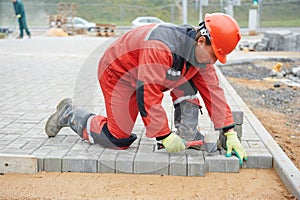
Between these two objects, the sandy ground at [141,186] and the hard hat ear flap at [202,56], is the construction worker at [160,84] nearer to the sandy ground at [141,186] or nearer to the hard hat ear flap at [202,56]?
the hard hat ear flap at [202,56]

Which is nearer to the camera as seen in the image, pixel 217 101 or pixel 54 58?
pixel 217 101

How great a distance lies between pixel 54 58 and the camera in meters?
12.3

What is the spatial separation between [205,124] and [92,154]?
1.61m

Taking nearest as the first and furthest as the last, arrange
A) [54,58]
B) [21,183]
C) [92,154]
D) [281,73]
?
[21,183]
[92,154]
[281,73]
[54,58]

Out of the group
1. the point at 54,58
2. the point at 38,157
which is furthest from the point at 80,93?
the point at 54,58

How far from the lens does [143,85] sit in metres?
3.63

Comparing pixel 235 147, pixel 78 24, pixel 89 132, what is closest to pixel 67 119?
pixel 89 132

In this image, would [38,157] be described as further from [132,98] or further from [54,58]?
[54,58]

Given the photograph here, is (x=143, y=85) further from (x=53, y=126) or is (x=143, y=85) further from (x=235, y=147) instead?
(x=53, y=126)

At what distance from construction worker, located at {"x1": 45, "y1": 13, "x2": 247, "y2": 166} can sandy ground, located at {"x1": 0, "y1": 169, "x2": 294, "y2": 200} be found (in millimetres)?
286

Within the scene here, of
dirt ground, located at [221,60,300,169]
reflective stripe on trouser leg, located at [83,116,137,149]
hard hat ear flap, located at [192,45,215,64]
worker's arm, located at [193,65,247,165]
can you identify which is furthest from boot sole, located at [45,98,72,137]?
dirt ground, located at [221,60,300,169]

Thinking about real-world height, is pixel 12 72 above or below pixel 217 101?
below

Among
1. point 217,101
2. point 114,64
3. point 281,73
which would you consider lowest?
point 281,73

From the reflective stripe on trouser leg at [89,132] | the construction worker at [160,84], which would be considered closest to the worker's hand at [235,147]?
the construction worker at [160,84]
